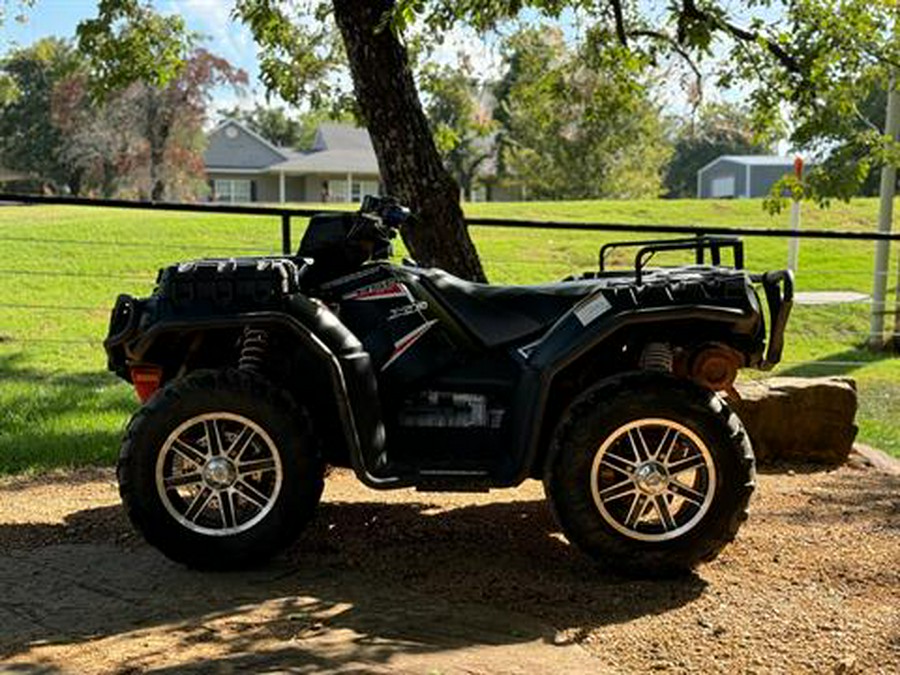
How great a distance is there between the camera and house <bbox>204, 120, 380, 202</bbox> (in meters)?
55.0

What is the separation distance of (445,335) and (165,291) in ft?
3.90

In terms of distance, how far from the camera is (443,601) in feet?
14.2

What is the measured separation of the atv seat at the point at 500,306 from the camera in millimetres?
4828

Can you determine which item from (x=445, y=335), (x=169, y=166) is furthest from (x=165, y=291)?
(x=169, y=166)

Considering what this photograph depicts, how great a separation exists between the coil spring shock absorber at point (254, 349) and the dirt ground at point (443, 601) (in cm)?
84

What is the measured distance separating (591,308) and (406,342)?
812 millimetres

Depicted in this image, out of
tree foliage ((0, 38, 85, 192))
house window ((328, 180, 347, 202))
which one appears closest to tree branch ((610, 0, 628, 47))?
house window ((328, 180, 347, 202))

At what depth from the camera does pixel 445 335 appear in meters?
4.88

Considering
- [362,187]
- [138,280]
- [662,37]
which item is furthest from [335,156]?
[662,37]

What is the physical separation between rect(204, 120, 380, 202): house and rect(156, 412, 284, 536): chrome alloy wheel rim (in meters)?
50.4

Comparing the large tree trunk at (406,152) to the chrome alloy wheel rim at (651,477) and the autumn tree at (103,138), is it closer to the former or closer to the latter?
the chrome alloy wheel rim at (651,477)

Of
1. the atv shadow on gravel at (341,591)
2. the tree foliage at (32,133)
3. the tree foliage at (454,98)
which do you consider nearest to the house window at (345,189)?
the tree foliage at (32,133)

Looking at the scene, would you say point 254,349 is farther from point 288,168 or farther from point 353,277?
point 288,168

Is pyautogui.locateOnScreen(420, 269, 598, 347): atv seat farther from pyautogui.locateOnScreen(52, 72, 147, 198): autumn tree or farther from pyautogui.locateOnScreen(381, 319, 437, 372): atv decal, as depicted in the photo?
pyautogui.locateOnScreen(52, 72, 147, 198): autumn tree
